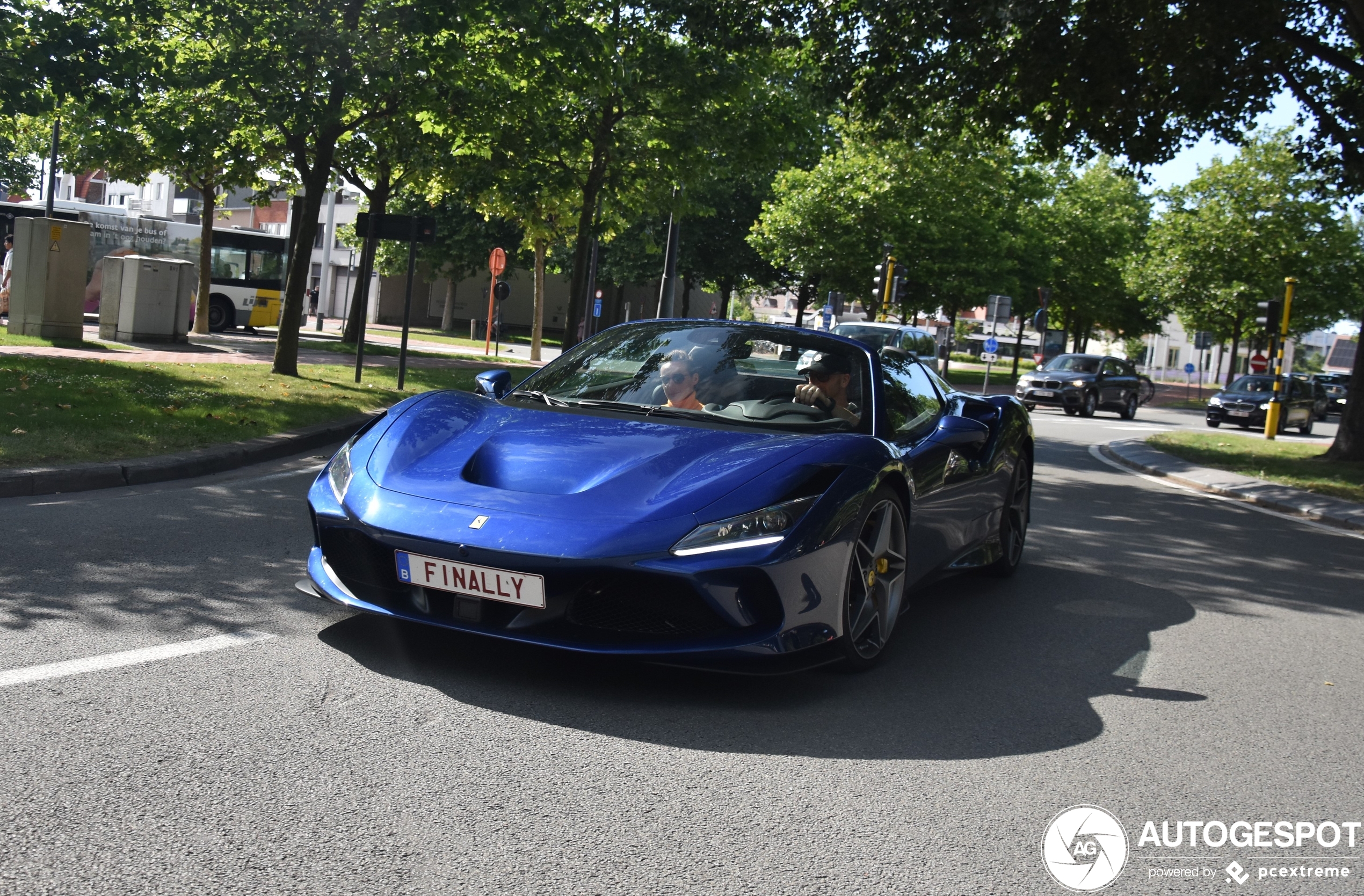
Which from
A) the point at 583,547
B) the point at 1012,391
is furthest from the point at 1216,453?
the point at 1012,391

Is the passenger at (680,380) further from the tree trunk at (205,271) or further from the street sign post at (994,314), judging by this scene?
the street sign post at (994,314)

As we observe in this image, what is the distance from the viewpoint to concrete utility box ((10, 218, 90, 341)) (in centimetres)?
1972

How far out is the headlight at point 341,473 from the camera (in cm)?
447

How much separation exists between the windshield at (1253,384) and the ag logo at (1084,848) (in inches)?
1357

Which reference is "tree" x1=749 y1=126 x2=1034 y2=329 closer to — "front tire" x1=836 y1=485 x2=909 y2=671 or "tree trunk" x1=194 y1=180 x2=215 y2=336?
"tree trunk" x1=194 y1=180 x2=215 y2=336

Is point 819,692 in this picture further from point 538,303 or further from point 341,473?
point 538,303

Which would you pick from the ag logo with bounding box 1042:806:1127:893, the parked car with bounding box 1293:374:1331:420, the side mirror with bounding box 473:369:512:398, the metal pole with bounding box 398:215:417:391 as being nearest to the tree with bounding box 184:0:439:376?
the metal pole with bounding box 398:215:417:391

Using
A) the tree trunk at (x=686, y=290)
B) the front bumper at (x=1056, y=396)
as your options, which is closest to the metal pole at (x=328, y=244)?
the tree trunk at (x=686, y=290)

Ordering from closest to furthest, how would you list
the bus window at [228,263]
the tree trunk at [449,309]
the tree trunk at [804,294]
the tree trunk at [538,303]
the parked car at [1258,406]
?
the parked car at [1258,406] → the bus window at [228,263] → the tree trunk at [538,303] → the tree trunk at [804,294] → the tree trunk at [449,309]

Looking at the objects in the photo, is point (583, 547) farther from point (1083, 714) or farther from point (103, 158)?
point (103, 158)

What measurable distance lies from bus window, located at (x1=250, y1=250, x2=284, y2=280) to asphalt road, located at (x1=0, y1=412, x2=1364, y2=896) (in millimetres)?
30190

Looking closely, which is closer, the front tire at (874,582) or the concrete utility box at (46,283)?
the front tire at (874,582)

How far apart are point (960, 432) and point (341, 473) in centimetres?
257

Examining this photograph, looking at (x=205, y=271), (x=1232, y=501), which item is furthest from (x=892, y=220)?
(x=1232, y=501)
